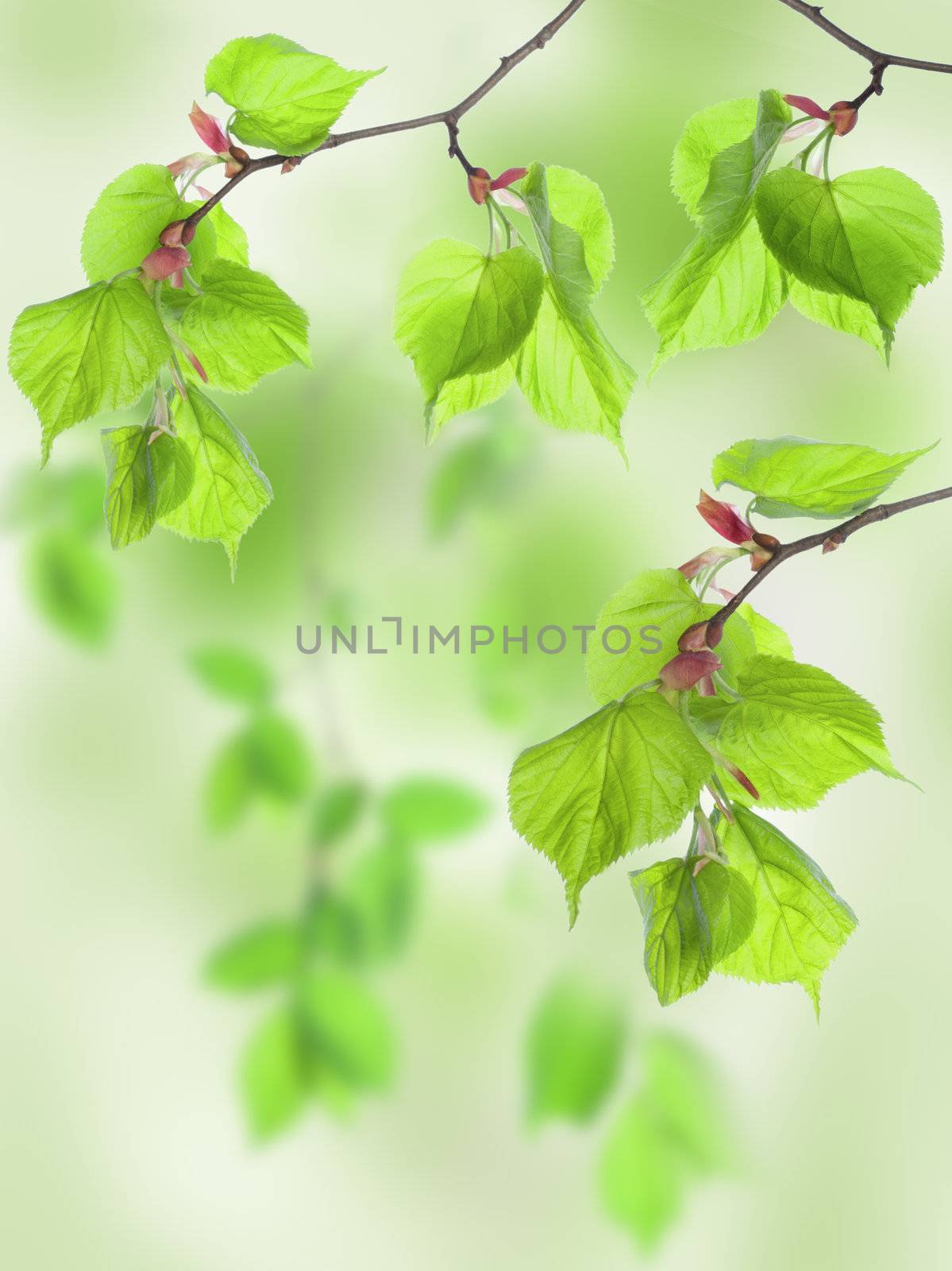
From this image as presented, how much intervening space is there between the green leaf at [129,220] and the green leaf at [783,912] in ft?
0.54

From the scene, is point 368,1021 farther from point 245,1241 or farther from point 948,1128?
point 948,1128

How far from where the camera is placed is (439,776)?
74 cm

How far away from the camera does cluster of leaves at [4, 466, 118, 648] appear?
29.0 inches

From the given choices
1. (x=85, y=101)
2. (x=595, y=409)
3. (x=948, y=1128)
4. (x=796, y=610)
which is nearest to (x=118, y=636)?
(x=85, y=101)

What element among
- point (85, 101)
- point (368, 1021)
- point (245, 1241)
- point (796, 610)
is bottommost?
point (245, 1241)

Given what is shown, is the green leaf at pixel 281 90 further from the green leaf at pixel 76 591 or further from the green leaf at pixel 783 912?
the green leaf at pixel 76 591

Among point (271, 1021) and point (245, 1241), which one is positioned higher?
point (271, 1021)

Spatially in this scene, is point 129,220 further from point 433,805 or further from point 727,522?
point 433,805

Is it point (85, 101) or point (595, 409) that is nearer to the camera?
point (595, 409)

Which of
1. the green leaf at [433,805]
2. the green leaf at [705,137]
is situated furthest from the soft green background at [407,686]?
the green leaf at [705,137]

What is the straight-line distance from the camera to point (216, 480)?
0.24 m

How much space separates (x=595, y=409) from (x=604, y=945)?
58 cm

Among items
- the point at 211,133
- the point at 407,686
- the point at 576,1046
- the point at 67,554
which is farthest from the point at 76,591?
the point at 211,133

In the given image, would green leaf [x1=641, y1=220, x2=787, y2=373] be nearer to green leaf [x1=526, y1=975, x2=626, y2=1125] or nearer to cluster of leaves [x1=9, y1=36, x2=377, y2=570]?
cluster of leaves [x1=9, y1=36, x2=377, y2=570]
